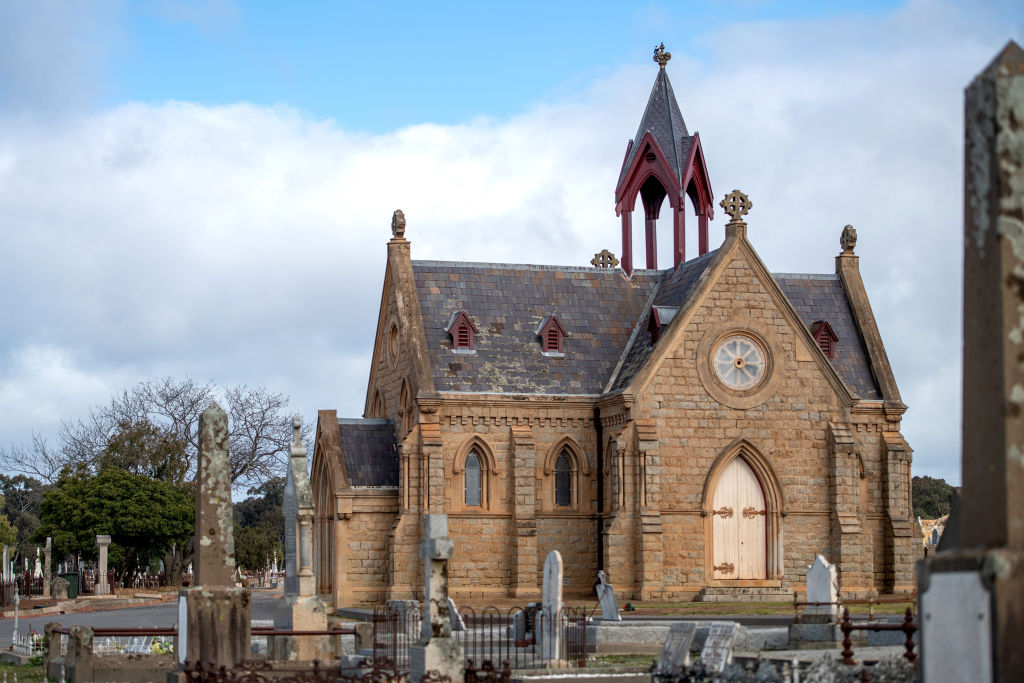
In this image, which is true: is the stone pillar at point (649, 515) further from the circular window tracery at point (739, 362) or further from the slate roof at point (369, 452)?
the slate roof at point (369, 452)

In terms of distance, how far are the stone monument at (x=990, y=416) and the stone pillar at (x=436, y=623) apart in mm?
11024

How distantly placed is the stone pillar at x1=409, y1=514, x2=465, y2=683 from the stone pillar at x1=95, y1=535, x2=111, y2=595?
119 ft

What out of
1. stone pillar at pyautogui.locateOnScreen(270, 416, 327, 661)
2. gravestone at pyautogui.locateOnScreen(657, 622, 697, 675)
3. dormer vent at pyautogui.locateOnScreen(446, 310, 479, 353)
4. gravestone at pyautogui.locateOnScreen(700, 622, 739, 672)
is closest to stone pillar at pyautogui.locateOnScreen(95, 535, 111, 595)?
dormer vent at pyautogui.locateOnScreen(446, 310, 479, 353)

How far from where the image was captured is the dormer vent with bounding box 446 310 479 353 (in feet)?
125

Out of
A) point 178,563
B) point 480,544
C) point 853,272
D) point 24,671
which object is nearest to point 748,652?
point 24,671

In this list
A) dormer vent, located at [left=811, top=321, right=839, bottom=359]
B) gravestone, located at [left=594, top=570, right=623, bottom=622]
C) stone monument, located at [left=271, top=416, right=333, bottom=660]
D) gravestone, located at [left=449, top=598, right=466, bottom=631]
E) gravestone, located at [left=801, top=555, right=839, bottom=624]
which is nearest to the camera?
stone monument, located at [left=271, top=416, right=333, bottom=660]

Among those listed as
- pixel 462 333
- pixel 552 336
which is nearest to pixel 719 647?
pixel 462 333

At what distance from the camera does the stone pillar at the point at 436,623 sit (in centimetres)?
1761

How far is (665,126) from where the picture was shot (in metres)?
44.2

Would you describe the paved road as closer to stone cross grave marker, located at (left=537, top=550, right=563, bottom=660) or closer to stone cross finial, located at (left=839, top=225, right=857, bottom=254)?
stone cross grave marker, located at (left=537, top=550, right=563, bottom=660)

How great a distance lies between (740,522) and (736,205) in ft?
27.9

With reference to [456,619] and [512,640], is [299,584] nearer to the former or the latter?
[456,619]

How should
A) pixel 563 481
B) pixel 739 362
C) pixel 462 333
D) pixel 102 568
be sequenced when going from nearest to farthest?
pixel 739 362 < pixel 563 481 < pixel 462 333 < pixel 102 568

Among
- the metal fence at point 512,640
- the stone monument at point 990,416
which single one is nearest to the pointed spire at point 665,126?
the metal fence at point 512,640
